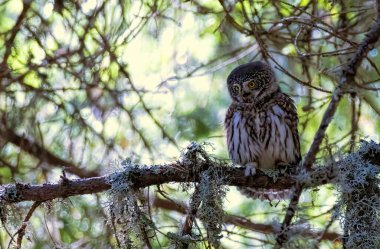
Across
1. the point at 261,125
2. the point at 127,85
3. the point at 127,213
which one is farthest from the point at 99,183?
the point at 127,85

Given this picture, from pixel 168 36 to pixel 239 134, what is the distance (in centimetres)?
112

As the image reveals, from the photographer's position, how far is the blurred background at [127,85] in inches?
161

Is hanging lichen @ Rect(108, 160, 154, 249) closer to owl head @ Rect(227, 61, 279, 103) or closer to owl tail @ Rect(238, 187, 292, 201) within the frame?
owl tail @ Rect(238, 187, 292, 201)

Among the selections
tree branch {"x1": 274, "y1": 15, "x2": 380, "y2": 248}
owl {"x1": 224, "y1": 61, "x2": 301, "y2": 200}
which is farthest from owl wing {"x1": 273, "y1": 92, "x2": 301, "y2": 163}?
tree branch {"x1": 274, "y1": 15, "x2": 380, "y2": 248}

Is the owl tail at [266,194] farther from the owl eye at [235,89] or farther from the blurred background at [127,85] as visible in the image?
the owl eye at [235,89]

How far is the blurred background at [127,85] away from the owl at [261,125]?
0.51 ft

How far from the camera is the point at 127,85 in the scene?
4.60m

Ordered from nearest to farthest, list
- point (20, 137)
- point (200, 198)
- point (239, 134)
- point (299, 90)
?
point (200, 198), point (239, 134), point (20, 137), point (299, 90)

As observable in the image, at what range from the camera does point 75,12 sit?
421cm

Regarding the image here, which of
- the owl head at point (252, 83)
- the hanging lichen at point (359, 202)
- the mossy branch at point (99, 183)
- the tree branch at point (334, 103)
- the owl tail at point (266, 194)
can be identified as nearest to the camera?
the tree branch at point (334, 103)

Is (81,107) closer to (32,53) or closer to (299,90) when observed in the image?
(32,53)

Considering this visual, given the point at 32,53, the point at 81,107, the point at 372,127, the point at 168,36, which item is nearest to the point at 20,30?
the point at 32,53

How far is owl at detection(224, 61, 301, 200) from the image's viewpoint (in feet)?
12.4

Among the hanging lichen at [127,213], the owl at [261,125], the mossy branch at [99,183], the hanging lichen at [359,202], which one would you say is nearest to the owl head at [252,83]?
the owl at [261,125]
